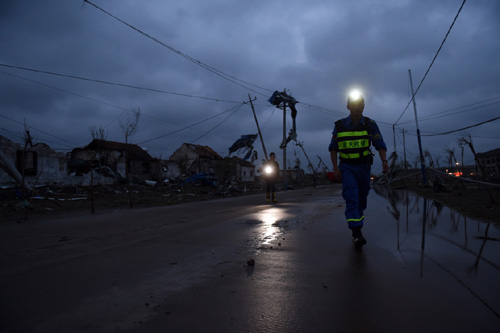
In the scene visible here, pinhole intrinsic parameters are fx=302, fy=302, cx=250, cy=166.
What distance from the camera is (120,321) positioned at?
1.75m

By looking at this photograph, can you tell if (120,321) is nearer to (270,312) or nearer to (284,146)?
(270,312)

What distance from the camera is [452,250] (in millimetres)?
3387

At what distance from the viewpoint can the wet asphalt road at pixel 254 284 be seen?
1.73m

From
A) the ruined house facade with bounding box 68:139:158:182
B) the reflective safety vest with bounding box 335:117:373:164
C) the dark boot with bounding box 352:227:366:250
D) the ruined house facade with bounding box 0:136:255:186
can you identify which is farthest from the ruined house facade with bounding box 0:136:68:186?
the dark boot with bounding box 352:227:366:250

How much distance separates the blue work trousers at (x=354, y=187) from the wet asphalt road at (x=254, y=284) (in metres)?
0.40

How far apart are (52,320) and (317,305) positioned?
5.26 feet

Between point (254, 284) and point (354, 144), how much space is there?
2.55 meters

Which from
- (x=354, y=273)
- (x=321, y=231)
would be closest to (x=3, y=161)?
(x=321, y=231)

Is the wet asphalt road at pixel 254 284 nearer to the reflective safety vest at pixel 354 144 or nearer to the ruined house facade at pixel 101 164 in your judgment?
the reflective safety vest at pixel 354 144

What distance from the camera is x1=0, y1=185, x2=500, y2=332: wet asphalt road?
5.68 feet

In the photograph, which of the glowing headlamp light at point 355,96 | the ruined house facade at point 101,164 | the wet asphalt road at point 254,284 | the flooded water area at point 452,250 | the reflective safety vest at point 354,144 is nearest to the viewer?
Result: the wet asphalt road at point 254,284

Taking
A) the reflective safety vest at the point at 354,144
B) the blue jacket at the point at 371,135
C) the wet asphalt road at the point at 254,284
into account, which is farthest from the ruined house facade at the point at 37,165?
the reflective safety vest at the point at 354,144

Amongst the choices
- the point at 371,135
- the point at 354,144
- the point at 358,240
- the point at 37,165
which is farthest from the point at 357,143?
the point at 37,165

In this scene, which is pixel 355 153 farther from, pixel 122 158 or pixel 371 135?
pixel 122 158
